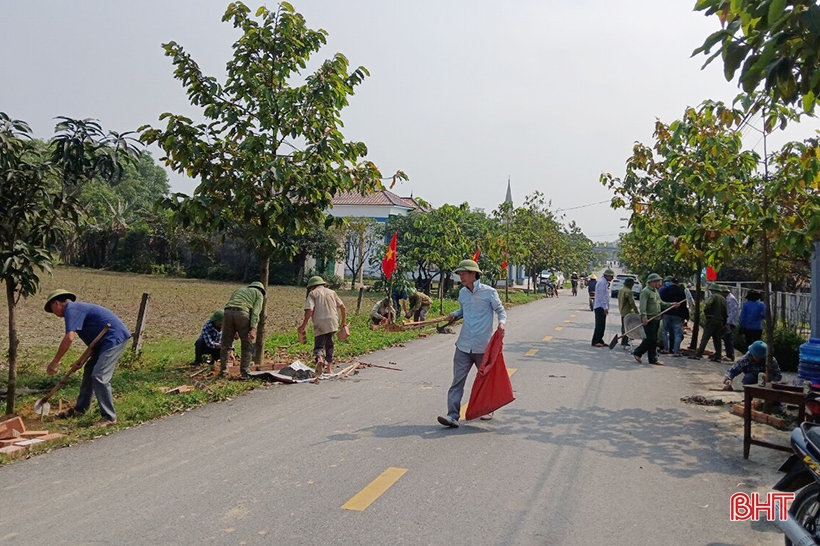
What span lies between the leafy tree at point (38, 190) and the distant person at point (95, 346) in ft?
1.62

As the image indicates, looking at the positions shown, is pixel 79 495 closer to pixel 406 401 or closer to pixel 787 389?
pixel 406 401

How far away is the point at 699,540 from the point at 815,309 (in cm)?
816

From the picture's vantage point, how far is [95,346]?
25.8 feet

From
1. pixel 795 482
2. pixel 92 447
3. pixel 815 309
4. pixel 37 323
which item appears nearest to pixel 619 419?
pixel 795 482

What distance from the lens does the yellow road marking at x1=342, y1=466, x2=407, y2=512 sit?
5.21m

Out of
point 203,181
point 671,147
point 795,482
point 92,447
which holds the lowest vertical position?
point 92,447

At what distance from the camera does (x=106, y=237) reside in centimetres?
4928

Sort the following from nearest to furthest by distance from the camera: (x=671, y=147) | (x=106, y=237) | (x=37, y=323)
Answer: (x=671, y=147)
(x=37, y=323)
(x=106, y=237)

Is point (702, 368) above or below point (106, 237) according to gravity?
below

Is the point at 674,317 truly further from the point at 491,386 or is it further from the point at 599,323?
the point at 491,386

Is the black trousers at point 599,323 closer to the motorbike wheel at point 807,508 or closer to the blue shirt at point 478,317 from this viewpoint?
the blue shirt at point 478,317

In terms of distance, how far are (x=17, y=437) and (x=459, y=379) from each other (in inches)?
184

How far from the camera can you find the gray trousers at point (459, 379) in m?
7.85

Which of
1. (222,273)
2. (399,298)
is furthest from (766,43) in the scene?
(222,273)
